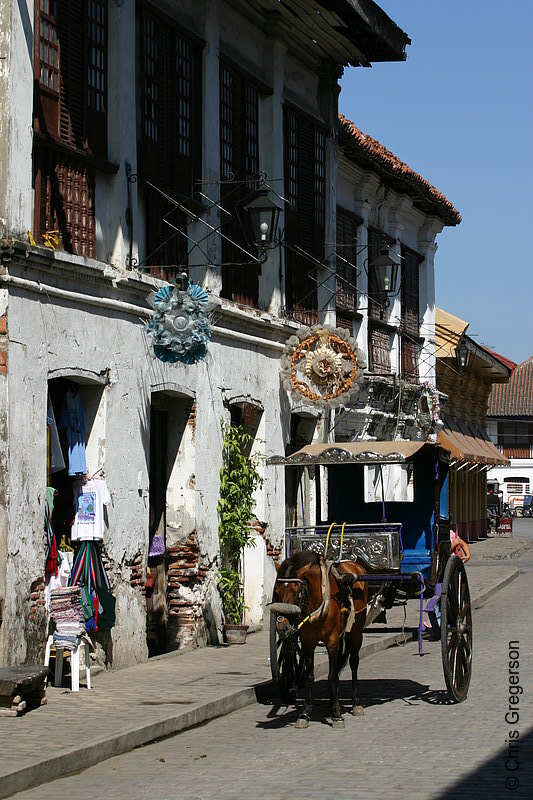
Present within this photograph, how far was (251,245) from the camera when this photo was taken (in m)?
16.8

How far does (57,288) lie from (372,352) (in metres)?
12.8

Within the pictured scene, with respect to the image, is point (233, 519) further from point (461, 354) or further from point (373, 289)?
point (461, 354)

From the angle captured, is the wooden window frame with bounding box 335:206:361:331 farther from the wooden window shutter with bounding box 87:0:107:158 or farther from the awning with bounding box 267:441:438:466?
the awning with bounding box 267:441:438:466

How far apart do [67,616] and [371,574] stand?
262 cm

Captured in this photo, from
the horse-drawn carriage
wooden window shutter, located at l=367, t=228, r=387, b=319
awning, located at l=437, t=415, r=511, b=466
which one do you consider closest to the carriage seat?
the horse-drawn carriage

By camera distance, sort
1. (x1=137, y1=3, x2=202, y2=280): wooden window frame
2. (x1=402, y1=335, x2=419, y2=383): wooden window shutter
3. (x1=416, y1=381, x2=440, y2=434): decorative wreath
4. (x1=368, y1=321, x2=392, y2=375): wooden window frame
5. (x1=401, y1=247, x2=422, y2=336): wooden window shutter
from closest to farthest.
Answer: (x1=137, y1=3, x2=202, y2=280): wooden window frame < (x1=368, y1=321, x2=392, y2=375): wooden window frame < (x1=416, y1=381, x2=440, y2=434): decorative wreath < (x1=402, y1=335, x2=419, y2=383): wooden window shutter < (x1=401, y1=247, x2=422, y2=336): wooden window shutter

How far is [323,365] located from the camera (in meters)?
17.1

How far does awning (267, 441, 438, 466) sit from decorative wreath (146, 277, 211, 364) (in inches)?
62.8

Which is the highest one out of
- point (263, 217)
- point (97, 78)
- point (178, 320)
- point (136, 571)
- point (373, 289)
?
point (97, 78)

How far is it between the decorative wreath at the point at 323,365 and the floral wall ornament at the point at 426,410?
369 inches

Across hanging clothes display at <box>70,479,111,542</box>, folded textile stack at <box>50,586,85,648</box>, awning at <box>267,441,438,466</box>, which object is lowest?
folded textile stack at <box>50,586,85,648</box>

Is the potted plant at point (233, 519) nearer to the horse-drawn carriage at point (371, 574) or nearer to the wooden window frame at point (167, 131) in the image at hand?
the wooden window frame at point (167, 131)

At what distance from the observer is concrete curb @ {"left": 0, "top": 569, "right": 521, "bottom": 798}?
8016mm

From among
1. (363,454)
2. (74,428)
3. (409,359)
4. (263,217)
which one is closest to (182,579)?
(74,428)
